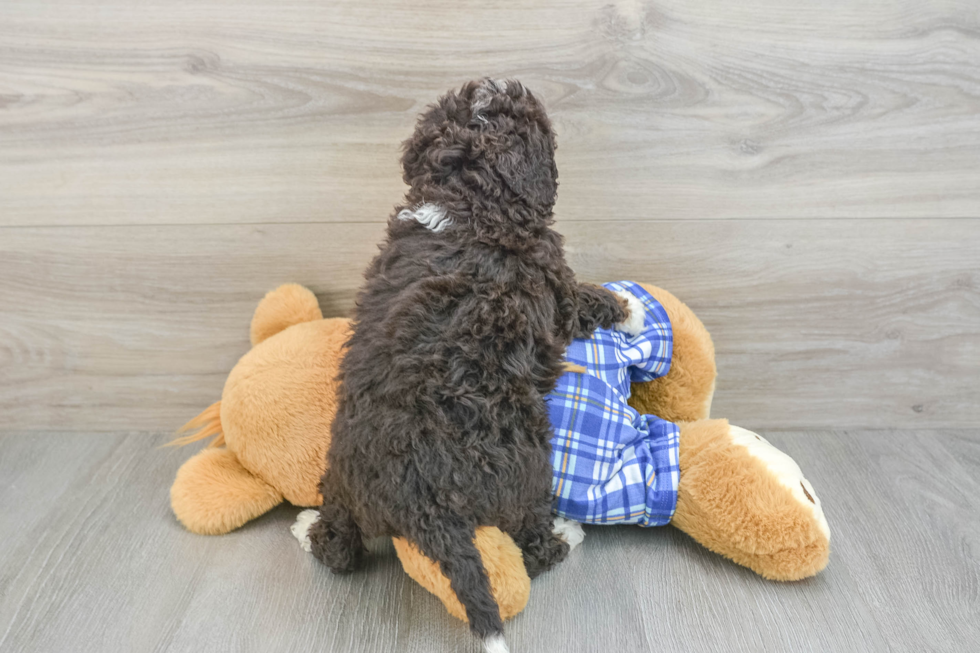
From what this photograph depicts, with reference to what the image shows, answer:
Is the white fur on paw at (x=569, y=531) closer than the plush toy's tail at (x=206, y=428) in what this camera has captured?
Yes

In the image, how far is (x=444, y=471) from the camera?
2.10 feet

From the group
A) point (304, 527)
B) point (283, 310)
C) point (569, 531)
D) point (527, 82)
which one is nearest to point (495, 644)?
point (569, 531)

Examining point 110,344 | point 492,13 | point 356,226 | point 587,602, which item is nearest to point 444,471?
point 587,602

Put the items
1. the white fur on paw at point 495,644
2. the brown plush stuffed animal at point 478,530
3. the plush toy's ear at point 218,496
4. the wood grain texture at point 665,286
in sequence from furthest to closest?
the wood grain texture at point 665,286 → the plush toy's ear at point 218,496 → the brown plush stuffed animal at point 478,530 → the white fur on paw at point 495,644

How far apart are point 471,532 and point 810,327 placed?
682 millimetres

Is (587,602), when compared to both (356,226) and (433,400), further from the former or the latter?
(356,226)

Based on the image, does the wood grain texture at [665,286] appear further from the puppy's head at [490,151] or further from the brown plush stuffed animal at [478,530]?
the puppy's head at [490,151]

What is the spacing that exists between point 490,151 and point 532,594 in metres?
0.51

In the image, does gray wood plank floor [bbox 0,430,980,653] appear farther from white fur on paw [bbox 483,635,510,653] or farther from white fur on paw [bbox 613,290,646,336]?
white fur on paw [bbox 613,290,646,336]

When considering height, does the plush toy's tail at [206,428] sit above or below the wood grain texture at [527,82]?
below

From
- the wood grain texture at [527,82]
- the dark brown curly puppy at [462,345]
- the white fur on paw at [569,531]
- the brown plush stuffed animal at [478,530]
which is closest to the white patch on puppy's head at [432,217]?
the dark brown curly puppy at [462,345]

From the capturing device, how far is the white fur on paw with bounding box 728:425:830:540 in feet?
2.47

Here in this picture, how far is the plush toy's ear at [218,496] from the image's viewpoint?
2.87 ft

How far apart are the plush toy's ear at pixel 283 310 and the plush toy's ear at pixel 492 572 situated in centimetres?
41
